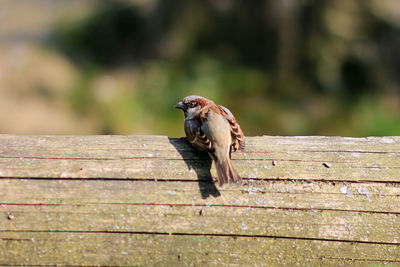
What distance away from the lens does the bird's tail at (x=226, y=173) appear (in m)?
1.90

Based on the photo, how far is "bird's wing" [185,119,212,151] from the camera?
217 cm

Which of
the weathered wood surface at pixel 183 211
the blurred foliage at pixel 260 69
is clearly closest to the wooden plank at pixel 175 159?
the weathered wood surface at pixel 183 211

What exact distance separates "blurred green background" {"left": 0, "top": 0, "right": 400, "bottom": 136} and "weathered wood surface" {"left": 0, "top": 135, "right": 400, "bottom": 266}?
4.29 metres

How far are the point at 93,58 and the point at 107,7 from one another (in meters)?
1.69

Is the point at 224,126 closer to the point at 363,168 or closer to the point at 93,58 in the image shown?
the point at 363,168

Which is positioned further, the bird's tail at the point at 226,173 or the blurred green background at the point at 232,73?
the blurred green background at the point at 232,73

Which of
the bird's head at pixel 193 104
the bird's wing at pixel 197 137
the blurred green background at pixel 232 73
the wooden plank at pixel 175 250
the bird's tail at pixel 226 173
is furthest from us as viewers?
the blurred green background at pixel 232 73

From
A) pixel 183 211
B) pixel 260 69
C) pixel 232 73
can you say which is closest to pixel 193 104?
pixel 183 211

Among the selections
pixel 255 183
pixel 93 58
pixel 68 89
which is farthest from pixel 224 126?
pixel 93 58

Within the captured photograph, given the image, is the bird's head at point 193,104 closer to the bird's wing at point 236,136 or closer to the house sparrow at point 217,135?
the house sparrow at point 217,135

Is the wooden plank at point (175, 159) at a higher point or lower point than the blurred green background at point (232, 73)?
lower

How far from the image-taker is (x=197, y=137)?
223 cm

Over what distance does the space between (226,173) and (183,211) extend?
0.28 m

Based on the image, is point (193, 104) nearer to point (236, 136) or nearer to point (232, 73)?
point (236, 136)
